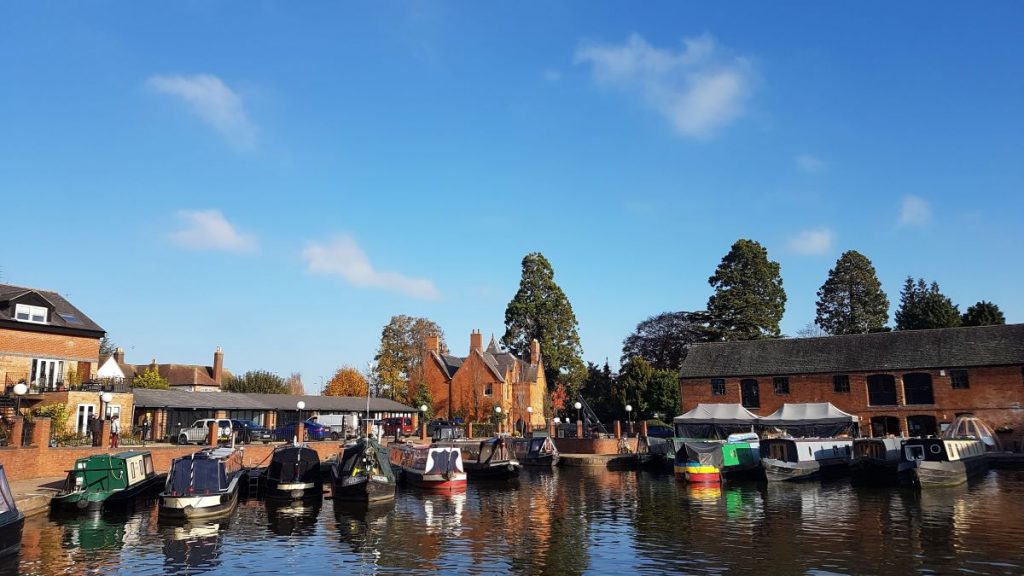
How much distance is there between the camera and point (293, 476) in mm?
31562

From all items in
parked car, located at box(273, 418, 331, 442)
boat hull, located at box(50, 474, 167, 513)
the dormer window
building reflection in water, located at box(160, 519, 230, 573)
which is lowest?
building reflection in water, located at box(160, 519, 230, 573)

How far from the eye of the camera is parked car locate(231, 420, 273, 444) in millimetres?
44812

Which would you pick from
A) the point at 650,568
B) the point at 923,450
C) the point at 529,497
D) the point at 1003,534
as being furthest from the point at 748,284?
the point at 650,568

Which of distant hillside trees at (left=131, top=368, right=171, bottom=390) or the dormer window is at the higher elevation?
the dormer window

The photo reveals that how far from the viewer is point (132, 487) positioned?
28.6 m

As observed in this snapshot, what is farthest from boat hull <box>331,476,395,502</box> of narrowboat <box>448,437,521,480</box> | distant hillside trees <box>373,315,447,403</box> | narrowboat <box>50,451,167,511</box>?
distant hillside trees <box>373,315,447,403</box>

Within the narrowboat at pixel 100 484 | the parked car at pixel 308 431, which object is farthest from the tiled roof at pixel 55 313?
the narrowboat at pixel 100 484

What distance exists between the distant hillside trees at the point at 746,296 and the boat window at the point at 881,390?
85.5ft

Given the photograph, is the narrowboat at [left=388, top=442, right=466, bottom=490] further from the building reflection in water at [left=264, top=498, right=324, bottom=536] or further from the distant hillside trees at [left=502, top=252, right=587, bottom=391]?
the distant hillside trees at [left=502, top=252, right=587, bottom=391]

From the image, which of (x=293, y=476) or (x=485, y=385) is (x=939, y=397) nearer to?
(x=485, y=385)

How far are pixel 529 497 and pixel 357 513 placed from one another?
921cm

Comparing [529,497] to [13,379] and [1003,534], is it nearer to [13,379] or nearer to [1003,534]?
[1003,534]

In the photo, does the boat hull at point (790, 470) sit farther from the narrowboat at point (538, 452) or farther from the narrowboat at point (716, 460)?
the narrowboat at point (538, 452)

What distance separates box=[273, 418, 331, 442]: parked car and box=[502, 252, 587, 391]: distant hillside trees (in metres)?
32.4
